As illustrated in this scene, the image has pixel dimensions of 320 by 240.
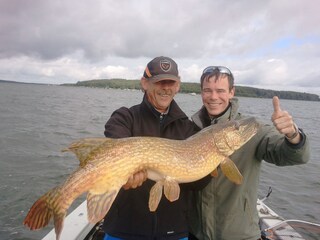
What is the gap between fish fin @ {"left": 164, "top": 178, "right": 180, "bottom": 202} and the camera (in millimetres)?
2879

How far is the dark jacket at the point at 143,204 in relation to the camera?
300 centimetres

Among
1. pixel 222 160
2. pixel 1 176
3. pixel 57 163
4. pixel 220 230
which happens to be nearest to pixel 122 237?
pixel 220 230

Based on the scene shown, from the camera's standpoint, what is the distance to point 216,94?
137 inches

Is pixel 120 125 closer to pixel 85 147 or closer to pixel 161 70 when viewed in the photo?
pixel 85 147

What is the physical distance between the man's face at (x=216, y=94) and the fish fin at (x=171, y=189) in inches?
41.1

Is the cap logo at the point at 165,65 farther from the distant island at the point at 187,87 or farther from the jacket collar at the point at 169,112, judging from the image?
the distant island at the point at 187,87

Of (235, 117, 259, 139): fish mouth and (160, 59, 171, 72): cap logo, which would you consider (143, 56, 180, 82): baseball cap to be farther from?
(235, 117, 259, 139): fish mouth

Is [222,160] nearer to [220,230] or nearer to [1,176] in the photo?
[220,230]

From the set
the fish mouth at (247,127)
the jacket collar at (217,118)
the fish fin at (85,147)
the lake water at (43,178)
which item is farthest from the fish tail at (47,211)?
the lake water at (43,178)

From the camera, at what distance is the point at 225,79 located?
3521 mm

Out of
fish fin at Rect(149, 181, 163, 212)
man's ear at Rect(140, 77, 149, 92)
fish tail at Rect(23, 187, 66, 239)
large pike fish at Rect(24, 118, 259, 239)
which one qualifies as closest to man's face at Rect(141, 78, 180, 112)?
man's ear at Rect(140, 77, 149, 92)

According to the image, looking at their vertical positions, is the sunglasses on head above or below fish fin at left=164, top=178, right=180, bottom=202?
above

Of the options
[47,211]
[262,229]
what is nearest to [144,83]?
[47,211]

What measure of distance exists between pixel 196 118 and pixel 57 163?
8616 millimetres
